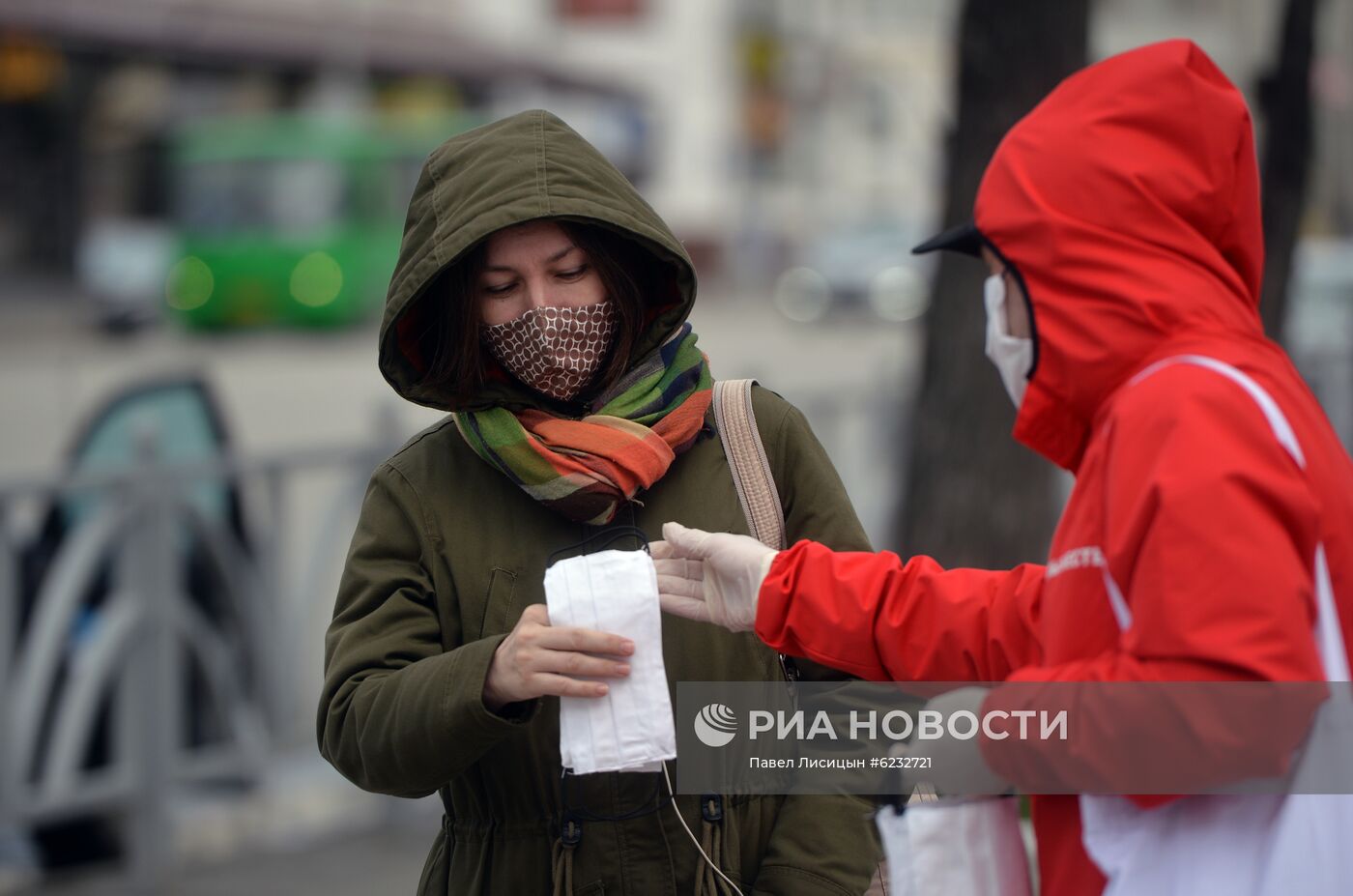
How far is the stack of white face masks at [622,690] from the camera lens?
1.85m

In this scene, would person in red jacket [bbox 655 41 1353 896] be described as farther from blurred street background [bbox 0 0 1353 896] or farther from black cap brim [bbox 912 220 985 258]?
blurred street background [bbox 0 0 1353 896]

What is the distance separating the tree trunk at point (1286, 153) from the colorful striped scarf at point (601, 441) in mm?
3588

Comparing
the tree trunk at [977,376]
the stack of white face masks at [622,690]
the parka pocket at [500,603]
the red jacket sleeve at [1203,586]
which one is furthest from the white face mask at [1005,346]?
the tree trunk at [977,376]

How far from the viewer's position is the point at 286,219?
22797 mm

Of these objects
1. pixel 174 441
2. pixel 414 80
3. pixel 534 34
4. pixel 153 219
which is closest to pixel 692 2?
pixel 534 34

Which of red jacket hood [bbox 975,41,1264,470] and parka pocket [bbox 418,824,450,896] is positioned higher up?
red jacket hood [bbox 975,41,1264,470]

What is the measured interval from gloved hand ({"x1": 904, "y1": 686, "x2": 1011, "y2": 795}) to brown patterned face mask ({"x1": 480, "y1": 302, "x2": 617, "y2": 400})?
75 cm

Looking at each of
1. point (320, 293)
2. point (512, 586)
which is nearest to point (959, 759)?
point (512, 586)

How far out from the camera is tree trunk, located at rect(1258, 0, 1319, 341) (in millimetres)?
5156

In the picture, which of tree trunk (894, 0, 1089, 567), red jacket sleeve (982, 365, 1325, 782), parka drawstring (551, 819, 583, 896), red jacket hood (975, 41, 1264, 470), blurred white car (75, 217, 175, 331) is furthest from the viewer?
blurred white car (75, 217, 175, 331)

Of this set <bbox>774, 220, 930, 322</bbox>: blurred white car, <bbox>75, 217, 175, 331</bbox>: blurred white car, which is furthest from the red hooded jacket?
<bbox>774, 220, 930, 322</bbox>: blurred white car

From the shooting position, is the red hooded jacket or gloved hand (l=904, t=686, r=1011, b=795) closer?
the red hooded jacket

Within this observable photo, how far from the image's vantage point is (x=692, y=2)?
138ft

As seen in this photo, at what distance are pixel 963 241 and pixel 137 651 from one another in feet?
11.9
